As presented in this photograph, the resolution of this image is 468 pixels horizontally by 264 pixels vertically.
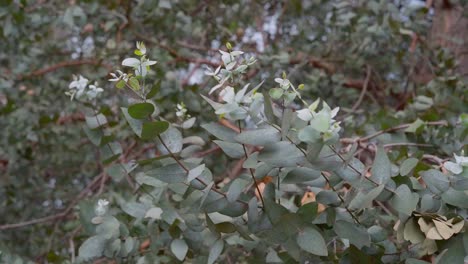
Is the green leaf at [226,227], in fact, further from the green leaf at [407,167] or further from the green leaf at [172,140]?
the green leaf at [407,167]

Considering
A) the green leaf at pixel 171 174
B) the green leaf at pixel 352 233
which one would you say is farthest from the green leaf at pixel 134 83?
the green leaf at pixel 352 233

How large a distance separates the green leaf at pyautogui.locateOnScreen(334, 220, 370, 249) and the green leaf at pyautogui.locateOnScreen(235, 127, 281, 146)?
0.62 feet

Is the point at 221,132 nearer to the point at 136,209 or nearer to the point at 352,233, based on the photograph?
the point at 352,233

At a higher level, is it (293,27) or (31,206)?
(293,27)

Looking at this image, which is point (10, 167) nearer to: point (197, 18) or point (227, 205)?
point (197, 18)

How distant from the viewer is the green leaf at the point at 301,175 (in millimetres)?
819

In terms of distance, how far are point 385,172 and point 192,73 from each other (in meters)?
1.77

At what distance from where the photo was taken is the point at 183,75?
2.78 m

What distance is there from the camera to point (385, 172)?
0.87 meters

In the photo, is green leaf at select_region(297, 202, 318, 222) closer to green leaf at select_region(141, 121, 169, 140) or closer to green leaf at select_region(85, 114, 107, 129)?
green leaf at select_region(141, 121, 169, 140)

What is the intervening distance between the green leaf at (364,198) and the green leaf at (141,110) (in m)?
0.29

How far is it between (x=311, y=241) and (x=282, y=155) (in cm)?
16

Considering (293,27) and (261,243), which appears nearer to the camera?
(261,243)

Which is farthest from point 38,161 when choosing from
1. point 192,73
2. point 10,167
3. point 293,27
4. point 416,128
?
point 416,128
